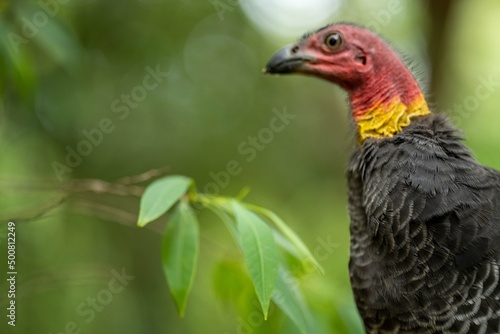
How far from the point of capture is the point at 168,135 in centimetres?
386

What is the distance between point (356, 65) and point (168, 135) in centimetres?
207

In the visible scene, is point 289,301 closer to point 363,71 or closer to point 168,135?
point 363,71

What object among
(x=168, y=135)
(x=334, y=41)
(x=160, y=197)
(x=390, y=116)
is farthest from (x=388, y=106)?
(x=168, y=135)

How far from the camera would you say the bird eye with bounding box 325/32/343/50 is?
6.64 feet

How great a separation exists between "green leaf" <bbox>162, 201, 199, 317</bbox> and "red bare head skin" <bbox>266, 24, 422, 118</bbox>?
64 cm

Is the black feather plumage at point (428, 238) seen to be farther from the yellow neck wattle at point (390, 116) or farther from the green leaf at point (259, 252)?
the green leaf at point (259, 252)

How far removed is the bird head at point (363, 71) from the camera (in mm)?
1926

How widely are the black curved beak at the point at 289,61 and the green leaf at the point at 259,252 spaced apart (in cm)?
62

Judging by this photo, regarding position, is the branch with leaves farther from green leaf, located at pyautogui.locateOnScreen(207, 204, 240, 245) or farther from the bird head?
the bird head

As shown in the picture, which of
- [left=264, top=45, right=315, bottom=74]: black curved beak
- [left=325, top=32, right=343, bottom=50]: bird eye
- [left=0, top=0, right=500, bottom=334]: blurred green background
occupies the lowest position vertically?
[left=0, top=0, right=500, bottom=334]: blurred green background

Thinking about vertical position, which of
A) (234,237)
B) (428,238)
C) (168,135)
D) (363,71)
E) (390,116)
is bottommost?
(168,135)

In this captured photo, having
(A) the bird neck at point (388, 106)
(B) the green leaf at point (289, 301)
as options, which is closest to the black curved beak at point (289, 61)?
(A) the bird neck at point (388, 106)

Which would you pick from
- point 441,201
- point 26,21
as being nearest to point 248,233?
point 441,201

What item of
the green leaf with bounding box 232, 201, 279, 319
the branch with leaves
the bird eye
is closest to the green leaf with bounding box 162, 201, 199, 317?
the branch with leaves
